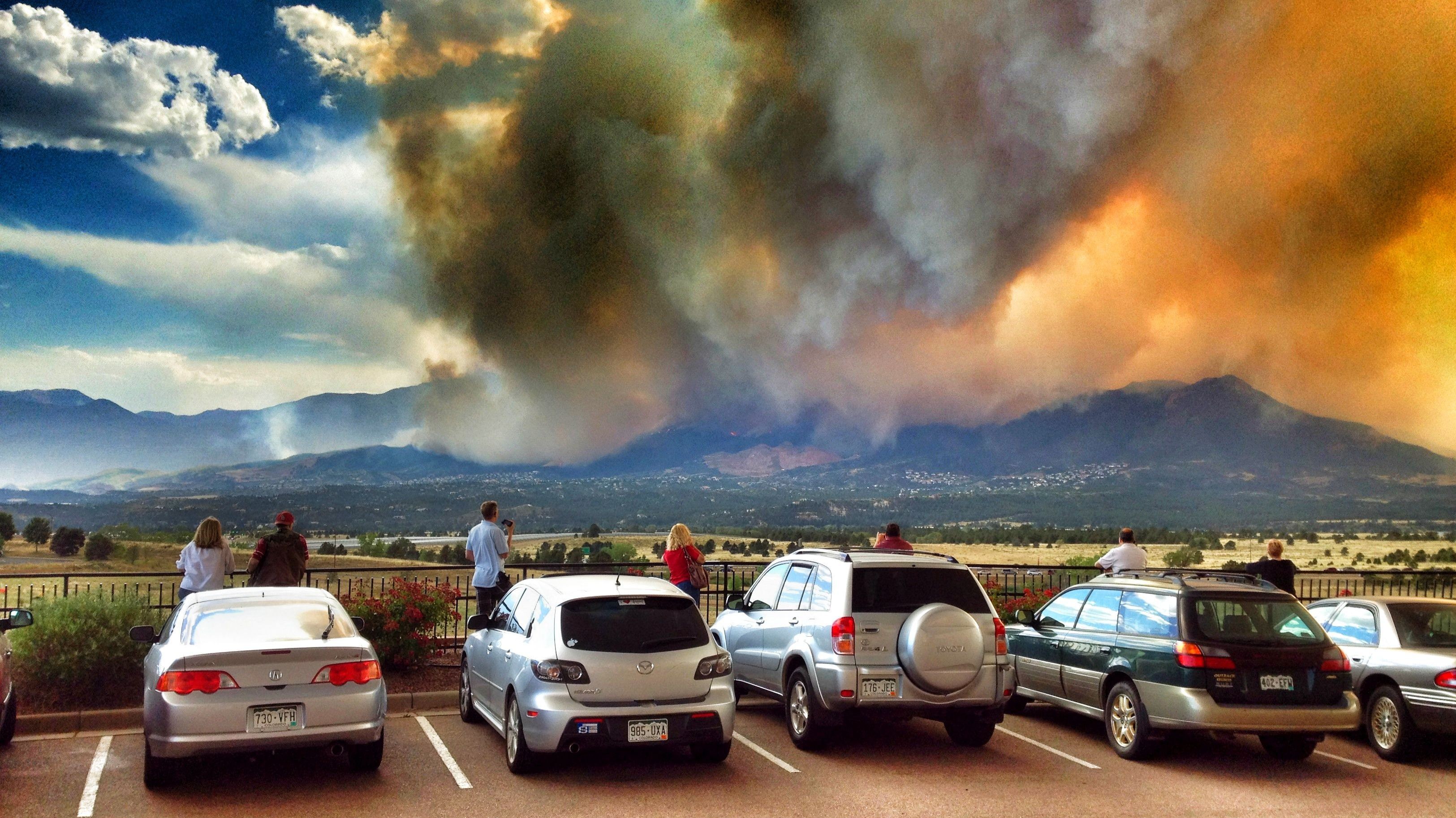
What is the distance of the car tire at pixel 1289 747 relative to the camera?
34.8 feet

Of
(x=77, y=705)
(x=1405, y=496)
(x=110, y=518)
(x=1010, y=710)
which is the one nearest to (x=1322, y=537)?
(x=1405, y=496)

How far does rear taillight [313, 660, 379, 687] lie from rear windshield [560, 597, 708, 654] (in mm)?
1555

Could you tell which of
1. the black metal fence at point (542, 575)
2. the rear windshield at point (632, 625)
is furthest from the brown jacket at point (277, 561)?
the rear windshield at point (632, 625)

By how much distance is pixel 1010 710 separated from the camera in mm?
13141

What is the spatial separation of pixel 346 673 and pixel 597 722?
203cm

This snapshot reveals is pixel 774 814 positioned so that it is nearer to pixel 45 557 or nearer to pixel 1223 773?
pixel 1223 773

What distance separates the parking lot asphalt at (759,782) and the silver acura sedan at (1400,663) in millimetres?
380

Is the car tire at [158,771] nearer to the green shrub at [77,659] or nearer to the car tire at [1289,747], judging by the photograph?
the green shrub at [77,659]

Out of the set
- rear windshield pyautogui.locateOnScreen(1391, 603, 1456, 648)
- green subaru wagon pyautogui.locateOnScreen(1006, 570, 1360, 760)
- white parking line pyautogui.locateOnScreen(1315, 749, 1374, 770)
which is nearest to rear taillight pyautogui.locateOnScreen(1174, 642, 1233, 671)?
green subaru wagon pyautogui.locateOnScreen(1006, 570, 1360, 760)

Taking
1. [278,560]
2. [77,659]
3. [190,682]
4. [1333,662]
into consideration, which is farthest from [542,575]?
[1333,662]

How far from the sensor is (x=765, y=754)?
10344 millimetres

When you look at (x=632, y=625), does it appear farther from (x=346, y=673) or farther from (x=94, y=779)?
(x=94, y=779)

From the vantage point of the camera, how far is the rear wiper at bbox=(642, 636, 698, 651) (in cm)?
900

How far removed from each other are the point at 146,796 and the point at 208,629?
1360 millimetres
